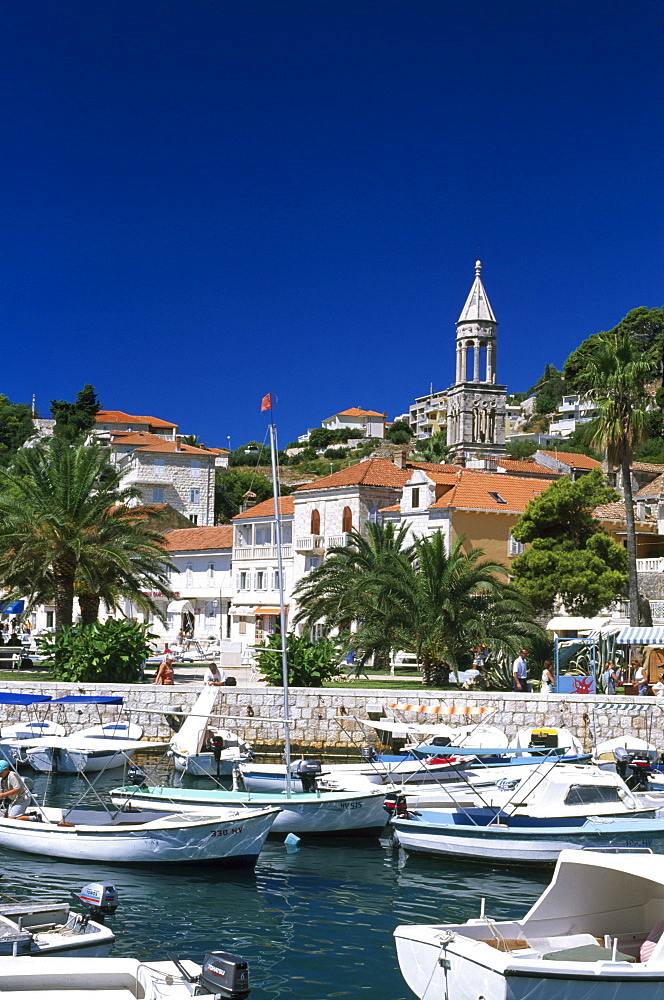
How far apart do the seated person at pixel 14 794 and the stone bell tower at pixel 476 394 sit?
186 feet

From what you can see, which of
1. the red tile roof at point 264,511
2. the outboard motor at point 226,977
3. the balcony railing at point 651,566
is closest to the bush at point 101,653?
the outboard motor at point 226,977

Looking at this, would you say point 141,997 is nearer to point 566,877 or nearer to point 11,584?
point 566,877

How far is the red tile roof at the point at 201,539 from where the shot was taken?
218ft

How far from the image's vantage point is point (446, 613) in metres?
33.0

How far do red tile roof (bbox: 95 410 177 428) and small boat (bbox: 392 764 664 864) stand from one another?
10390cm

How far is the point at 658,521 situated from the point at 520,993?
1904 inches

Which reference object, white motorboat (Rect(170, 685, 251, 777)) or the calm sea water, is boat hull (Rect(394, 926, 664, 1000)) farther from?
white motorboat (Rect(170, 685, 251, 777))

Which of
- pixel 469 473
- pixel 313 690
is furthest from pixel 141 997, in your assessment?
pixel 469 473

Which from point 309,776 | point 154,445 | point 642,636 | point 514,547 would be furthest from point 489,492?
point 154,445

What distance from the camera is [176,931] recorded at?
47.4 feet

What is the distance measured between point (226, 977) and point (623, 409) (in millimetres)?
31086

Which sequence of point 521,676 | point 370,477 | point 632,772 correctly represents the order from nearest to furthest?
1. point 632,772
2. point 521,676
3. point 370,477

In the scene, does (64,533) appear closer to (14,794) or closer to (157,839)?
(14,794)

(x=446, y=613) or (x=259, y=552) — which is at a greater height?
(x=259, y=552)
